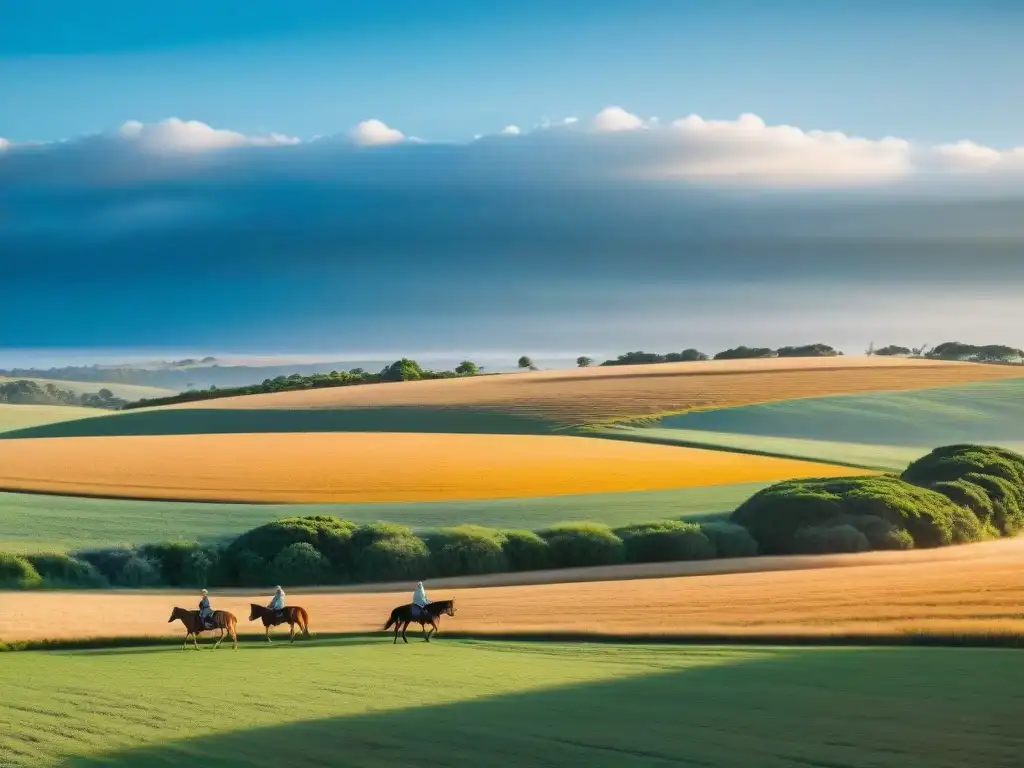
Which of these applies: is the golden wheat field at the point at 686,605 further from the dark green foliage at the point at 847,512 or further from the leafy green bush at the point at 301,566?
the dark green foliage at the point at 847,512

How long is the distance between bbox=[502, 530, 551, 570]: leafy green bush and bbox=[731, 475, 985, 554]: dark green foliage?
702 cm

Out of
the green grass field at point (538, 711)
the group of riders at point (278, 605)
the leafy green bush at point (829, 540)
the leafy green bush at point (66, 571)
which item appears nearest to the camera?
the green grass field at point (538, 711)

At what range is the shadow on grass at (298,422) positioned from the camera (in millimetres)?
72500

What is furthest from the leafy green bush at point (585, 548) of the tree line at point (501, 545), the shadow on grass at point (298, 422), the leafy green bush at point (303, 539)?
the shadow on grass at point (298, 422)

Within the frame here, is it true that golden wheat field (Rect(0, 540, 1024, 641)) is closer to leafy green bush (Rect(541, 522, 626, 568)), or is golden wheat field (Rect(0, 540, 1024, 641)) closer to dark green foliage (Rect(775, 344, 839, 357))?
leafy green bush (Rect(541, 522, 626, 568))

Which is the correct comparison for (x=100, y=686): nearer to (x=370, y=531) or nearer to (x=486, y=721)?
(x=486, y=721)

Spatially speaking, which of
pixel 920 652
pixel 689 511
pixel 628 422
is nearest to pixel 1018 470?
pixel 689 511

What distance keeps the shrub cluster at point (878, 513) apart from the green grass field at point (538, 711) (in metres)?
22.6

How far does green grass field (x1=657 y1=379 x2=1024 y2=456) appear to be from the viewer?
231 ft

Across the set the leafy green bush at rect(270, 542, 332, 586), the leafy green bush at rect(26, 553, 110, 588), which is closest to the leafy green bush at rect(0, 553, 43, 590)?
the leafy green bush at rect(26, 553, 110, 588)

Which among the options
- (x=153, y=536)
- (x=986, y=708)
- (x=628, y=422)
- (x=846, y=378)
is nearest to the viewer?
(x=986, y=708)

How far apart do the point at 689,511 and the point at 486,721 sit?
3202cm

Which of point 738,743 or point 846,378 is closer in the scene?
point 738,743

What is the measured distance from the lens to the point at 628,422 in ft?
231
